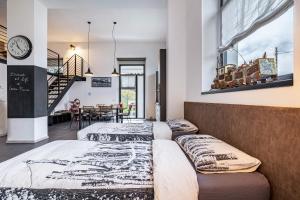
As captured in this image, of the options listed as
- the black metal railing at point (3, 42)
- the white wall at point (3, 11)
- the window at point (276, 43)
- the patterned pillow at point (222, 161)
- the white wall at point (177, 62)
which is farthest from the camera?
the black metal railing at point (3, 42)

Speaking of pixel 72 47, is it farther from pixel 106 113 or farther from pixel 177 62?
pixel 177 62

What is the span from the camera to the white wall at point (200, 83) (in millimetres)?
1438

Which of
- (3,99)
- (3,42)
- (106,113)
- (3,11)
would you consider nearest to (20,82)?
(3,99)

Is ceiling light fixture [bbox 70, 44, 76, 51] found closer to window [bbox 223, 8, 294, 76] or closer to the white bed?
window [bbox 223, 8, 294, 76]

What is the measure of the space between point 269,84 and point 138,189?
111 centimetres

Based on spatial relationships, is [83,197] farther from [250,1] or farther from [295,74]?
[250,1]

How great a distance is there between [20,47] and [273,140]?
19.2 ft

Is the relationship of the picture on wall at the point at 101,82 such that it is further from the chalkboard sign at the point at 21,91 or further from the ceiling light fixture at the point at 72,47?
the chalkboard sign at the point at 21,91

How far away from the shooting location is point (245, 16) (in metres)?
3.01

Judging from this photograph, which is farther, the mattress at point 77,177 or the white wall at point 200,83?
the mattress at point 77,177

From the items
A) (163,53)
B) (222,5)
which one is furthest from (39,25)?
(222,5)

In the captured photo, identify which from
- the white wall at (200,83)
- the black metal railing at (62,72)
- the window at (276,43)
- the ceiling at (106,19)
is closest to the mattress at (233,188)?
the white wall at (200,83)

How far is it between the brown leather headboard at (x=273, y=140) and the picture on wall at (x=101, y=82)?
997cm

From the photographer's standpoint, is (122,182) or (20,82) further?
(20,82)
